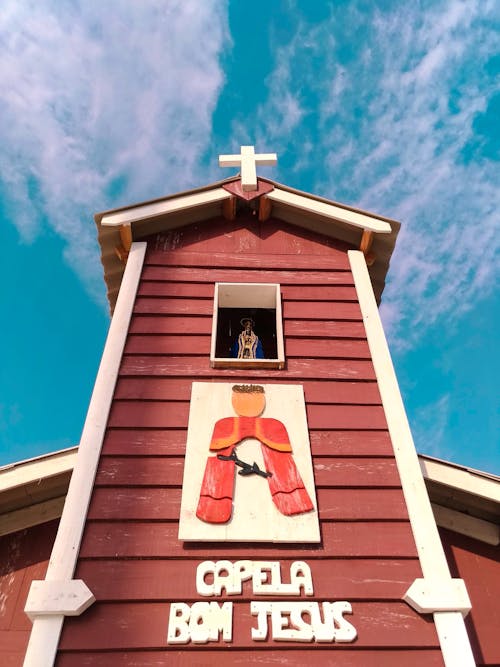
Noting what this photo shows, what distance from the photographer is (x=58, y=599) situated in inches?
137

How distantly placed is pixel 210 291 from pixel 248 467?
7.38 feet

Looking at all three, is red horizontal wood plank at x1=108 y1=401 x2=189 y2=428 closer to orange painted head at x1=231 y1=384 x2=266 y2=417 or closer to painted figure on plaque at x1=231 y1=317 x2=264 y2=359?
orange painted head at x1=231 y1=384 x2=266 y2=417

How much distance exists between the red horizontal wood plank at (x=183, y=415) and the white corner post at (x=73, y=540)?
16 centimetres

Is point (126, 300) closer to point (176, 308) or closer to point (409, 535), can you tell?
point (176, 308)

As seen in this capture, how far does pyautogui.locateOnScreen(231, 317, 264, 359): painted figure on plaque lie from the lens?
236 inches

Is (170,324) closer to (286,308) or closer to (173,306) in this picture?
(173,306)

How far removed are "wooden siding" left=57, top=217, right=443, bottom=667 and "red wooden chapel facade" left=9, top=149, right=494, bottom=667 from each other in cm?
1

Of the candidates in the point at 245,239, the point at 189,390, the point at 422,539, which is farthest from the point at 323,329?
the point at 422,539

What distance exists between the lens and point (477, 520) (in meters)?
5.04

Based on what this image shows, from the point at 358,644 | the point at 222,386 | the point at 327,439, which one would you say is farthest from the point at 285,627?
the point at 222,386

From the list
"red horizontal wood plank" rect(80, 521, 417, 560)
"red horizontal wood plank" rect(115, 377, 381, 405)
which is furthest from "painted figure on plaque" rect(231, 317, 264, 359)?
"red horizontal wood plank" rect(80, 521, 417, 560)

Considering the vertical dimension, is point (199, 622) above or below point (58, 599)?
below

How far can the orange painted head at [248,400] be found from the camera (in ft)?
15.3

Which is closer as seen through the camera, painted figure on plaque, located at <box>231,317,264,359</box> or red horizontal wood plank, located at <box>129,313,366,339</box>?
red horizontal wood plank, located at <box>129,313,366,339</box>
